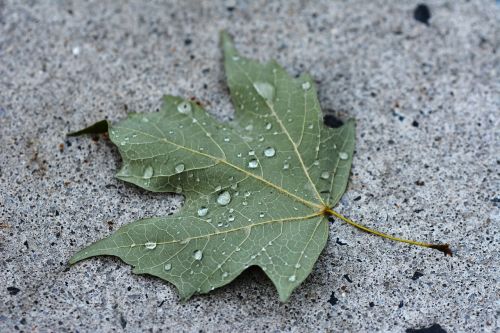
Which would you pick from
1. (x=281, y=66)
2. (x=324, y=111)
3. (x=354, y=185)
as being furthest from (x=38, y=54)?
(x=354, y=185)

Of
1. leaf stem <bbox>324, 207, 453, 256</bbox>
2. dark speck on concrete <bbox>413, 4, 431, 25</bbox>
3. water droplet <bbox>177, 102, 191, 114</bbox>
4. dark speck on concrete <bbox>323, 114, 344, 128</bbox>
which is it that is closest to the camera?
leaf stem <bbox>324, 207, 453, 256</bbox>

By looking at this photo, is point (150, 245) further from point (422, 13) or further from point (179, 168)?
point (422, 13)

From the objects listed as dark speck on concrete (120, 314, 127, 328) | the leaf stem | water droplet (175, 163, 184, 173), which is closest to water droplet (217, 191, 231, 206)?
water droplet (175, 163, 184, 173)

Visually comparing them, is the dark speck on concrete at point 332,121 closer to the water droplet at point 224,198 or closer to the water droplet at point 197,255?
the water droplet at point 224,198

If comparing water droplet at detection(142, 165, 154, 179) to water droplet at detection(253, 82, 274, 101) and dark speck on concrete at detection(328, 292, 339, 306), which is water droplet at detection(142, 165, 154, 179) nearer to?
water droplet at detection(253, 82, 274, 101)

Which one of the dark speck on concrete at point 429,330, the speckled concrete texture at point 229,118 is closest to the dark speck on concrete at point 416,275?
the speckled concrete texture at point 229,118

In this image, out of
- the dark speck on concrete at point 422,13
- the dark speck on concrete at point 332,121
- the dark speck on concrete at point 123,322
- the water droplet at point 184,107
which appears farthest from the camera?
the dark speck on concrete at point 422,13
